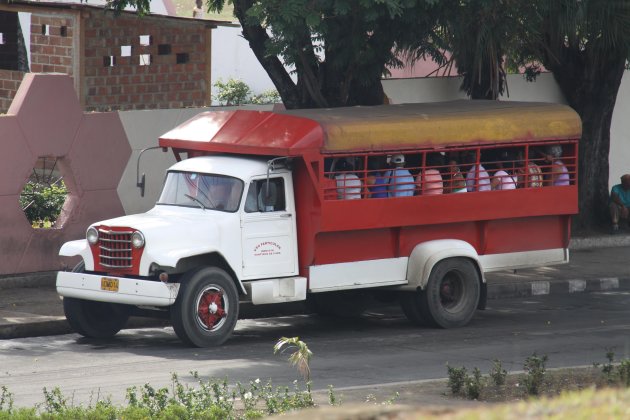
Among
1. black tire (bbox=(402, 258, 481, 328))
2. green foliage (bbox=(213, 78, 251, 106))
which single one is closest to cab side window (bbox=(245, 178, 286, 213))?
Answer: black tire (bbox=(402, 258, 481, 328))

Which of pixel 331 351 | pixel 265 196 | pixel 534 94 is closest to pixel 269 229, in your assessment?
pixel 265 196

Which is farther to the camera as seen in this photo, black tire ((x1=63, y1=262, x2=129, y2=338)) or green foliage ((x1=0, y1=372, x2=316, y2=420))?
black tire ((x1=63, y1=262, x2=129, y2=338))

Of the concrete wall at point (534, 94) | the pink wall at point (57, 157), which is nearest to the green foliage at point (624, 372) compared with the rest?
the pink wall at point (57, 157)

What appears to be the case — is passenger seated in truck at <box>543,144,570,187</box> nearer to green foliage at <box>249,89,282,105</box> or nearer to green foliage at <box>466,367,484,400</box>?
green foliage at <box>466,367,484,400</box>

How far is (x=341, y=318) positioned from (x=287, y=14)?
386 centimetres

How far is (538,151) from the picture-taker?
15148 millimetres

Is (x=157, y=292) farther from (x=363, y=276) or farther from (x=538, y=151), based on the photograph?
(x=538, y=151)

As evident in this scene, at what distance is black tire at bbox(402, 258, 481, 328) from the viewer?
1419 cm

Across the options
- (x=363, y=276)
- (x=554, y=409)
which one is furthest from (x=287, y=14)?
(x=554, y=409)

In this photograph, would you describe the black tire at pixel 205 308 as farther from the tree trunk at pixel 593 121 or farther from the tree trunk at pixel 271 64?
the tree trunk at pixel 593 121

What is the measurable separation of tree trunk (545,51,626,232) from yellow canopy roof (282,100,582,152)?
621 cm

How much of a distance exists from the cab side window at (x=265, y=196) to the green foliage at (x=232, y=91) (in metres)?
25.3

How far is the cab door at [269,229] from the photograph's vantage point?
13.3 meters

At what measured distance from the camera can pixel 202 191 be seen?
13656 mm
